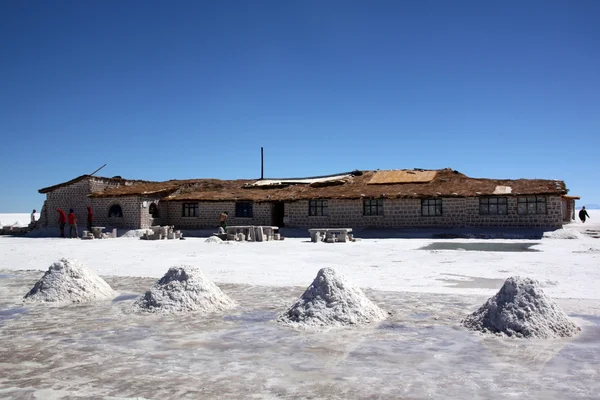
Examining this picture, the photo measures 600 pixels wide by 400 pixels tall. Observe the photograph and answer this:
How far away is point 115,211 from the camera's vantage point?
102 ft

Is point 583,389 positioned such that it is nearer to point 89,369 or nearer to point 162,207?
point 89,369

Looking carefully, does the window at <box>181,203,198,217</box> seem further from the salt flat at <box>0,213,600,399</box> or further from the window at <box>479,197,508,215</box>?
the salt flat at <box>0,213,600,399</box>

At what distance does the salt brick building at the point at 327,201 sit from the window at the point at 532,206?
0.04 metres

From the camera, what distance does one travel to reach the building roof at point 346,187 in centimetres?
2618

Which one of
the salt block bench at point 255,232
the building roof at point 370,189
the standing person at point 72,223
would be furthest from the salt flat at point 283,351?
the standing person at point 72,223

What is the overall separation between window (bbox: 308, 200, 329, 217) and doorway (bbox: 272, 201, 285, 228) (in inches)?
98.1

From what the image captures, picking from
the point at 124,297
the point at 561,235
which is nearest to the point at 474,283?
the point at 124,297

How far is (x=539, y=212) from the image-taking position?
2522 centimetres

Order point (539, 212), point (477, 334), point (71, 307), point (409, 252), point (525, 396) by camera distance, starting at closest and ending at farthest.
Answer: point (525, 396), point (477, 334), point (71, 307), point (409, 252), point (539, 212)

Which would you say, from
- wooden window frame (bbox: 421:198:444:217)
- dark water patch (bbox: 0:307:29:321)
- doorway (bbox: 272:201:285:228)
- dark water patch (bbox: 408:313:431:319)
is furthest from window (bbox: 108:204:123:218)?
dark water patch (bbox: 408:313:431:319)

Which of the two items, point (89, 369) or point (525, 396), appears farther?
point (89, 369)

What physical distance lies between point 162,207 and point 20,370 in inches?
1100

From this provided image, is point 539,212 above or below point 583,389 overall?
above

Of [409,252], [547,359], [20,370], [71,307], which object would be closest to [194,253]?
[409,252]
